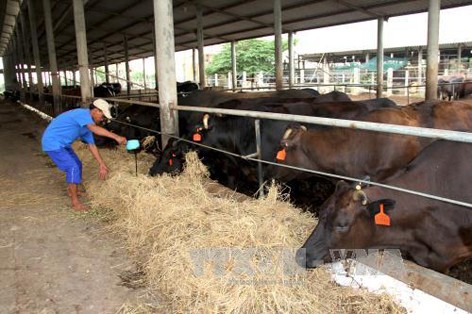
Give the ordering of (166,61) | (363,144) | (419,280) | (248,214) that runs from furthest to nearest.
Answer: (166,61)
(363,144)
(248,214)
(419,280)

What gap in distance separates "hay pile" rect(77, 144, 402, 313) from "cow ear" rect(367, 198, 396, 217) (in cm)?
57

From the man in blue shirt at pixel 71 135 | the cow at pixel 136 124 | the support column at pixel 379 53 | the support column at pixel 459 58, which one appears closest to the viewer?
the man in blue shirt at pixel 71 135

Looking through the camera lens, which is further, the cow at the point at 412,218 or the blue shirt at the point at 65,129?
the blue shirt at the point at 65,129

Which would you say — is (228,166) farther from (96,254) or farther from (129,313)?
(129,313)

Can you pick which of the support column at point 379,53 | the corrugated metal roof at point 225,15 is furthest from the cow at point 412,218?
the support column at point 379,53

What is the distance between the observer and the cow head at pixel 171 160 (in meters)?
6.17

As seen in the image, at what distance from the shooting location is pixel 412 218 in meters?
3.35

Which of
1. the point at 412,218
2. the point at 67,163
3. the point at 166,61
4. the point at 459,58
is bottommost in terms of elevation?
the point at 412,218

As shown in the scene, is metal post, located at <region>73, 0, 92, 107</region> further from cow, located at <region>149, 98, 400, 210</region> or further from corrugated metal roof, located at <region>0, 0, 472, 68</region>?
cow, located at <region>149, 98, 400, 210</region>

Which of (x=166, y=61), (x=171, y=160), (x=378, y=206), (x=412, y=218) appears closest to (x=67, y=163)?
(x=171, y=160)

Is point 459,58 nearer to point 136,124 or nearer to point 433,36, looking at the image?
point 433,36

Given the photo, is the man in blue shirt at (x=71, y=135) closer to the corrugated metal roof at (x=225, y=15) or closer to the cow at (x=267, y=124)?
the cow at (x=267, y=124)

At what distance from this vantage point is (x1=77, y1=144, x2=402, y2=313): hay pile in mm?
2803

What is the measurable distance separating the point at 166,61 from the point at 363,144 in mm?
2935
